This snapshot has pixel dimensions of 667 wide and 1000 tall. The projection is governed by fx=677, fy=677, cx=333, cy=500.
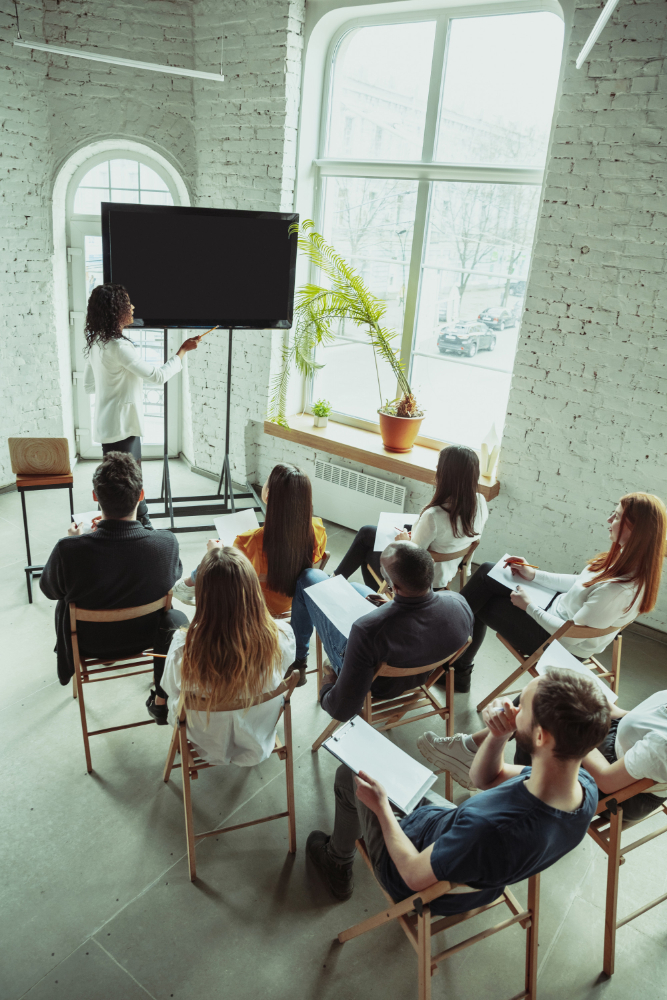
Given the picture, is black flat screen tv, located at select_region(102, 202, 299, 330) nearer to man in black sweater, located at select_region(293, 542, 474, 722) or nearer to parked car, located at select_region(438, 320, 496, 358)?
parked car, located at select_region(438, 320, 496, 358)

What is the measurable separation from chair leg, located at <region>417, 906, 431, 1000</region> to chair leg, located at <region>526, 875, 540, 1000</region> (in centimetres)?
Answer: 39

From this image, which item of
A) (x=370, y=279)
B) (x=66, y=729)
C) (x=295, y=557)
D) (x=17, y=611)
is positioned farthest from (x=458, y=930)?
(x=370, y=279)

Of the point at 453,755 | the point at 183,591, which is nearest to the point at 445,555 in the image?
the point at 453,755

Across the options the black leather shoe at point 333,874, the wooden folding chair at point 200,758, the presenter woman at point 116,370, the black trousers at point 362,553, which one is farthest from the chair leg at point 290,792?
the presenter woman at point 116,370

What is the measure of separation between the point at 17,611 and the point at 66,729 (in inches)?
41.4

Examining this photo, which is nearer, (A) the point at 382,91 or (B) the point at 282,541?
(B) the point at 282,541

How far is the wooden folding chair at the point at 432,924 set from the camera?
1686 millimetres

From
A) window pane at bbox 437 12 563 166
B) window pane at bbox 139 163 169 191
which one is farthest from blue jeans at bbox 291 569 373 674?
window pane at bbox 139 163 169 191

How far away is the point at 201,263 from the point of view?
13.5 feet

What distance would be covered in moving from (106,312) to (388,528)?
2.10 m

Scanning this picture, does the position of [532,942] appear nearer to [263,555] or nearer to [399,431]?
[263,555]

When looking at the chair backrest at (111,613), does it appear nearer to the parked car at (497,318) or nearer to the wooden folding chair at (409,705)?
the wooden folding chair at (409,705)

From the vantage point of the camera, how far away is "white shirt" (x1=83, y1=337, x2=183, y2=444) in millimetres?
4109

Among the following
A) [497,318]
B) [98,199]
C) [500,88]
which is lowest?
[497,318]
